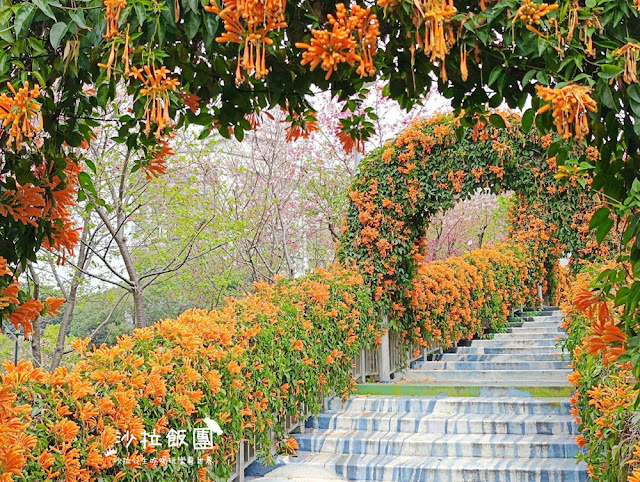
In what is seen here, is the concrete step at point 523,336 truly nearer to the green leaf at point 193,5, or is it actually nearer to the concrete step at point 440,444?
the concrete step at point 440,444

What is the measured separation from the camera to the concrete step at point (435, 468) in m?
5.22

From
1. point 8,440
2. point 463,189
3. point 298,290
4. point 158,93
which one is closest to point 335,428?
point 298,290

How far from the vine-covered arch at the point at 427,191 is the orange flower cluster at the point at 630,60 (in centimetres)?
633

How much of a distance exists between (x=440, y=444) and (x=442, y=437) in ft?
0.89

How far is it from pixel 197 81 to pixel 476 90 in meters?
0.76

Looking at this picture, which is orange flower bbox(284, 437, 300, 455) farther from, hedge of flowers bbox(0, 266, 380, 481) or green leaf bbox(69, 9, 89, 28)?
green leaf bbox(69, 9, 89, 28)

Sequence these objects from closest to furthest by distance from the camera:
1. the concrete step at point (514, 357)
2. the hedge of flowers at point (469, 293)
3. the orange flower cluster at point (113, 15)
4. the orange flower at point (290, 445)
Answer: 1. the orange flower cluster at point (113, 15)
2. the orange flower at point (290, 445)
3. the hedge of flowers at point (469, 293)
4. the concrete step at point (514, 357)

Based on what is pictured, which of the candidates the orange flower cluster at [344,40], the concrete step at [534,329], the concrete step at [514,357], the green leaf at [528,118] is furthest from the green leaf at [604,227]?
the concrete step at [534,329]

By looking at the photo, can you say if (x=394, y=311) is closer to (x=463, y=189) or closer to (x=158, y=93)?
A: (x=463, y=189)

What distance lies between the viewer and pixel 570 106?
1.30m

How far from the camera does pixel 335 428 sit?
21.8 ft

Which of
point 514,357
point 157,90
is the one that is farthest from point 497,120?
point 514,357

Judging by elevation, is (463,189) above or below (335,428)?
above

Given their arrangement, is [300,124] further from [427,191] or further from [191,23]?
[427,191]
